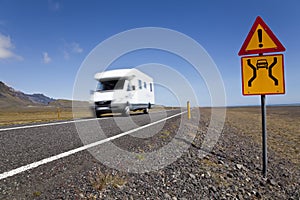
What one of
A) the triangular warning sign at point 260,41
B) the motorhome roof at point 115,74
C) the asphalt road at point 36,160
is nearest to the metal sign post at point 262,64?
the triangular warning sign at point 260,41

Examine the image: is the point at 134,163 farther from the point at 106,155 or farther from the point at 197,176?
the point at 197,176

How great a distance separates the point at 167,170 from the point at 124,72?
11.8 m

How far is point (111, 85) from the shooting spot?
48.2 ft

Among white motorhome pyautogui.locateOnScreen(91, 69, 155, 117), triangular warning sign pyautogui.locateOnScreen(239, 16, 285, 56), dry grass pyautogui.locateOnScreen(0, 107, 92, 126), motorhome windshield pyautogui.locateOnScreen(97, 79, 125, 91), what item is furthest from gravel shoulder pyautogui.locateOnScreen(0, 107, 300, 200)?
dry grass pyautogui.locateOnScreen(0, 107, 92, 126)

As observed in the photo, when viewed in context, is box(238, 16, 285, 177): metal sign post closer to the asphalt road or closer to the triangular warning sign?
the triangular warning sign

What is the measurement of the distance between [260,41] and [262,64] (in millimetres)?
473

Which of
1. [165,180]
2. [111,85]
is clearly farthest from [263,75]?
[111,85]

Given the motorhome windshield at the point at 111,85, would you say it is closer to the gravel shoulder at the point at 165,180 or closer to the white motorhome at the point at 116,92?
the white motorhome at the point at 116,92

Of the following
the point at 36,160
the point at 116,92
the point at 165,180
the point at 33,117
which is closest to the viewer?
the point at 165,180

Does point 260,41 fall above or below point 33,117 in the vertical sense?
above

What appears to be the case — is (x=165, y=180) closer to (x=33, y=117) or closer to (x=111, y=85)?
(x=111, y=85)

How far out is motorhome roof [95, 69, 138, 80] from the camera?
14.7m

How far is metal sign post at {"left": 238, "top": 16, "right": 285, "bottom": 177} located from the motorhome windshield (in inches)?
439

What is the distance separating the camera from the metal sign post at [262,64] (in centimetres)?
380
